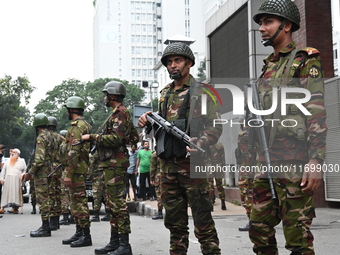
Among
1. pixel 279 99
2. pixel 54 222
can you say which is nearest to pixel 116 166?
pixel 279 99

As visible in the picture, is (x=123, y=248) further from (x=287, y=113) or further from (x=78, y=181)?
(x=287, y=113)

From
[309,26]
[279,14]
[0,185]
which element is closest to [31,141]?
[0,185]

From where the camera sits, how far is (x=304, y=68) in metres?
4.06

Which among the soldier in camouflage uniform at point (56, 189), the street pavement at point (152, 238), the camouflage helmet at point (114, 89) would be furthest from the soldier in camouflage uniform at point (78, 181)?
the soldier in camouflage uniform at point (56, 189)

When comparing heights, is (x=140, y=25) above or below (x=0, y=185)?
above

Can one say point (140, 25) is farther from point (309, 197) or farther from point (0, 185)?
point (309, 197)

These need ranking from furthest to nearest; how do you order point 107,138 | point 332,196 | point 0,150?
point 0,150 < point 332,196 < point 107,138

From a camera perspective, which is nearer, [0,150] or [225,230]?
[225,230]

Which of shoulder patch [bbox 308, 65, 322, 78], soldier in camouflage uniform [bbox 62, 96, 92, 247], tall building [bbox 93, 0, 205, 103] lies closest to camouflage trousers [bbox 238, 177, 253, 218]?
soldier in camouflage uniform [bbox 62, 96, 92, 247]

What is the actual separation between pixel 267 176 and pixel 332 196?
28.2 feet

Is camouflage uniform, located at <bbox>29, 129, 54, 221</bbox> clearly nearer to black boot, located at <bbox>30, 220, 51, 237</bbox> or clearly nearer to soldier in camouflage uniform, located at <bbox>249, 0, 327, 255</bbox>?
black boot, located at <bbox>30, 220, 51, 237</bbox>

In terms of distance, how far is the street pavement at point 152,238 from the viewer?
7.32 meters

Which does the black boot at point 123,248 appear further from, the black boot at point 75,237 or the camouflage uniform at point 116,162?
the black boot at point 75,237

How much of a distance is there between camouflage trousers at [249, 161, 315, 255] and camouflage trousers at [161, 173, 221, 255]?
3.18ft
